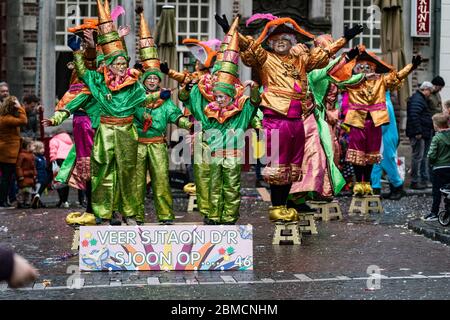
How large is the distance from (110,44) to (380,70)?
5.03m

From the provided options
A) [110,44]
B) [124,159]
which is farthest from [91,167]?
[110,44]

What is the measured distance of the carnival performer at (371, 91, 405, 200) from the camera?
16.8 metres

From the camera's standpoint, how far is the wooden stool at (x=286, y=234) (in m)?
11.5

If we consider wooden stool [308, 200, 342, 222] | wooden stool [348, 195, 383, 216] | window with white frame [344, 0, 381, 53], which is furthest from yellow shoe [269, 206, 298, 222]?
window with white frame [344, 0, 381, 53]

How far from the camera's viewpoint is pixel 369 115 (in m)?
14.9

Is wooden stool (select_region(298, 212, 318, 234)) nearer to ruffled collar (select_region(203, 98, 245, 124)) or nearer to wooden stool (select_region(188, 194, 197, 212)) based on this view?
ruffled collar (select_region(203, 98, 245, 124))

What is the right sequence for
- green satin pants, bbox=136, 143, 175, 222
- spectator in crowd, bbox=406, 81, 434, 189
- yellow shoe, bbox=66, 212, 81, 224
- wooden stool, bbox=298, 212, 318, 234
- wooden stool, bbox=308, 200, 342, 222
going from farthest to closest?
1. spectator in crowd, bbox=406, 81, 434, 189
2. wooden stool, bbox=308, 200, 342, 222
3. wooden stool, bbox=298, 212, 318, 234
4. green satin pants, bbox=136, 143, 175, 222
5. yellow shoe, bbox=66, 212, 81, 224

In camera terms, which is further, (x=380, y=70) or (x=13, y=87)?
(x=13, y=87)

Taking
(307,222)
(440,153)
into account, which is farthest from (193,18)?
(307,222)

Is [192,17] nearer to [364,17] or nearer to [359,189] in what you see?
[364,17]

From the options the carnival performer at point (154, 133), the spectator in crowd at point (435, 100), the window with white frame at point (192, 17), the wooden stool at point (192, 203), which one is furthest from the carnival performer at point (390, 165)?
the window with white frame at point (192, 17)

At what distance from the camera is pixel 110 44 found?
1107 centimetres

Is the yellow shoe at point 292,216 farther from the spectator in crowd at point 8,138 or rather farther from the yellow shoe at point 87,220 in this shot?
A: the spectator in crowd at point 8,138
